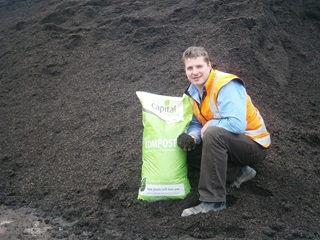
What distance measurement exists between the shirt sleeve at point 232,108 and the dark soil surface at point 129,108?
63cm

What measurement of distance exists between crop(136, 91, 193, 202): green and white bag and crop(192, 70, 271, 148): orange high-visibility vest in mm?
203

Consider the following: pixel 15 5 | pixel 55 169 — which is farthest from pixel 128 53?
pixel 15 5

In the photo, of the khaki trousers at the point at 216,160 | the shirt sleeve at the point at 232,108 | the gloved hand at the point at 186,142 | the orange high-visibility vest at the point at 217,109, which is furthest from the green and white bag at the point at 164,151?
the shirt sleeve at the point at 232,108

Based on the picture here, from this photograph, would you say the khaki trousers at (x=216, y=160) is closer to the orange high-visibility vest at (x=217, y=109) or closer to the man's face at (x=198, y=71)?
the orange high-visibility vest at (x=217, y=109)

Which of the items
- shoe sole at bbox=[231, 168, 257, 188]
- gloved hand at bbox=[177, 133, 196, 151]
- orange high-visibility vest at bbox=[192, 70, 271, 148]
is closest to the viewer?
orange high-visibility vest at bbox=[192, 70, 271, 148]

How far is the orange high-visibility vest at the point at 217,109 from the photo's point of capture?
10.1 ft

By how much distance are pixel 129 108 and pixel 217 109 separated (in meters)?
1.79

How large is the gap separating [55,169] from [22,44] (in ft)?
11.5

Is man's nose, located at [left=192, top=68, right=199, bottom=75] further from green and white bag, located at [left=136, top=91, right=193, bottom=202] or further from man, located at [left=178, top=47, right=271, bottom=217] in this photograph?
green and white bag, located at [left=136, top=91, right=193, bottom=202]

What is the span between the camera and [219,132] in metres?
2.99

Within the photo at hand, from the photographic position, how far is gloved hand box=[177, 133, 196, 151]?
126 inches

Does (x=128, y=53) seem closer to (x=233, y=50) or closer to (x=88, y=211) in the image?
(x=233, y=50)

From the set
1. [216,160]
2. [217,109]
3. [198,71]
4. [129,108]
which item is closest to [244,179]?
[216,160]

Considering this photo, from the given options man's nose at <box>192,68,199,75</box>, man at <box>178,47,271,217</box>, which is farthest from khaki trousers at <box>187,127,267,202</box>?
man's nose at <box>192,68,199,75</box>
